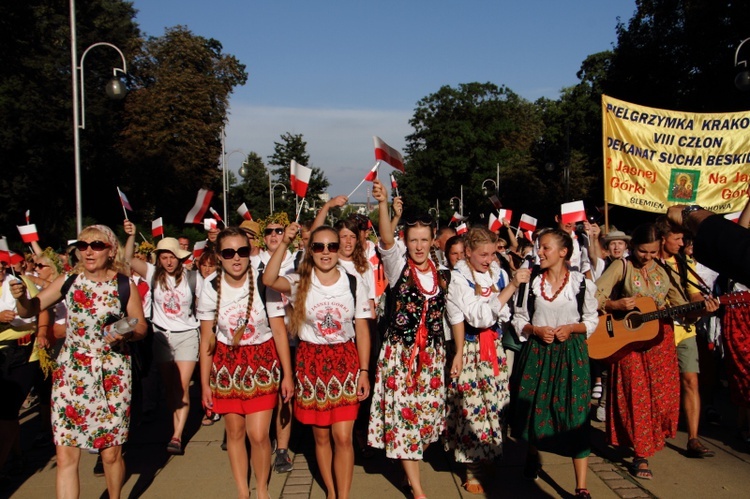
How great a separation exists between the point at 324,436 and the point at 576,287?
6.94ft

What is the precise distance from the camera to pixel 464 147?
65.2 meters

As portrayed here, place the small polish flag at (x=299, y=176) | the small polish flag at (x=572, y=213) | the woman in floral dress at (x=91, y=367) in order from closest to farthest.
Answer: the woman in floral dress at (x=91, y=367), the small polish flag at (x=299, y=176), the small polish flag at (x=572, y=213)

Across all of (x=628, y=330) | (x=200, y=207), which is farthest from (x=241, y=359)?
(x=200, y=207)

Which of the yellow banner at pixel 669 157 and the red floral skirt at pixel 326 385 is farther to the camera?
the yellow banner at pixel 669 157

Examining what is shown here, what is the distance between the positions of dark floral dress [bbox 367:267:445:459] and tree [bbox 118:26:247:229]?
34.5 meters

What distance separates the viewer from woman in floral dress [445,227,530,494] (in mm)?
5023

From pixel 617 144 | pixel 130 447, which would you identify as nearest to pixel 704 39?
pixel 617 144

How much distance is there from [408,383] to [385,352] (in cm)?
28

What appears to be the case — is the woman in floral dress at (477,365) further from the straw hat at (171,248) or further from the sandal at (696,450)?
the straw hat at (171,248)

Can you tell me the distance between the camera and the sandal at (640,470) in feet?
17.2

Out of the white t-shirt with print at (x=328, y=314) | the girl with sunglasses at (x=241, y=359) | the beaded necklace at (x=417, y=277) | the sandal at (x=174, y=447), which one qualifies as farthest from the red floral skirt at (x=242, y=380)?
the sandal at (x=174, y=447)

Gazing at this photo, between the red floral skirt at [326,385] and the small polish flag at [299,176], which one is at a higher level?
the small polish flag at [299,176]

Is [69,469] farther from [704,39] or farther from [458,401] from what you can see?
[704,39]

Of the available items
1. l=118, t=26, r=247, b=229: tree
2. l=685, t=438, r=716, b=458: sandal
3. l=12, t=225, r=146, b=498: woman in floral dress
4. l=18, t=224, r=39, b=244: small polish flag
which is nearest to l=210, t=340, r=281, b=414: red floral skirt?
l=12, t=225, r=146, b=498: woman in floral dress
